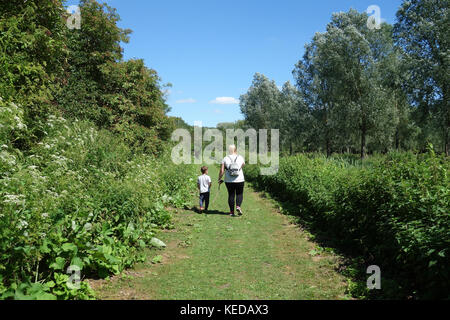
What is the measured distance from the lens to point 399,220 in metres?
4.66

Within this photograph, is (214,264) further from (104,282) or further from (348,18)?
(348,18)

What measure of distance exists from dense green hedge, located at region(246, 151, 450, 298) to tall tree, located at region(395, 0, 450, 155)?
21485 millimetres

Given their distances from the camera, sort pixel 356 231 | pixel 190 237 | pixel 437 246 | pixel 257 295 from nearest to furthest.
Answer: pixel 437 246 → pixel 257 295 → pixel 356 231 → pixel 190 237

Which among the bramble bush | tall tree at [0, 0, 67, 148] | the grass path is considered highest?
tall tree at [0, 0, 67, 148]

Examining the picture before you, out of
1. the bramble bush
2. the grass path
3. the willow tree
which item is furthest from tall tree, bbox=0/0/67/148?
the willow tree

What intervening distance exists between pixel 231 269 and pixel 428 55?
27396 millimetres

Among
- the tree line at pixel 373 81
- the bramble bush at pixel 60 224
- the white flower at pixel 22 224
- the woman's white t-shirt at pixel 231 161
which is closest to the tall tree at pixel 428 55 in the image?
the tree line at pixel 373 81

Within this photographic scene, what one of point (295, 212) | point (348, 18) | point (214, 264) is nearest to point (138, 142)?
point (295, 212)

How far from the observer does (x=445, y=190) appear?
14.1 ft

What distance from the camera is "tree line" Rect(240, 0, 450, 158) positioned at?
24.1 m

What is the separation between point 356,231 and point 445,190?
2.07 meters

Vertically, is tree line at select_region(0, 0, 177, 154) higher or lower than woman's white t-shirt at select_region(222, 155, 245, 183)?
higher

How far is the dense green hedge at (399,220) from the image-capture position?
143 inches

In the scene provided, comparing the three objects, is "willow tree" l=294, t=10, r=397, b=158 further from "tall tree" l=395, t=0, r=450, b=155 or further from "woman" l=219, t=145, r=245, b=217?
"woman" l=219, t=145, r=245, b=217
